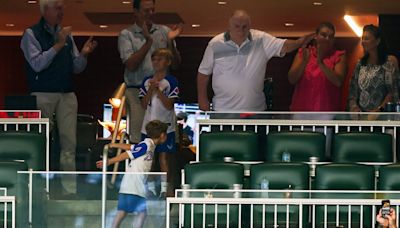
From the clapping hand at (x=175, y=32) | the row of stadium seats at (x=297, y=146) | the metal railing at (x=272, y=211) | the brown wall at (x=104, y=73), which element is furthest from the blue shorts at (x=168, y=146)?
the brown wall at (x=104, y=73)

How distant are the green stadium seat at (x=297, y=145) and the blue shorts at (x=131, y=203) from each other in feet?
5.09

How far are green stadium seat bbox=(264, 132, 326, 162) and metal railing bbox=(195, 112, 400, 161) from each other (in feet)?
2.04

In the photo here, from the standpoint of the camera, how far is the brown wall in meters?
21.6

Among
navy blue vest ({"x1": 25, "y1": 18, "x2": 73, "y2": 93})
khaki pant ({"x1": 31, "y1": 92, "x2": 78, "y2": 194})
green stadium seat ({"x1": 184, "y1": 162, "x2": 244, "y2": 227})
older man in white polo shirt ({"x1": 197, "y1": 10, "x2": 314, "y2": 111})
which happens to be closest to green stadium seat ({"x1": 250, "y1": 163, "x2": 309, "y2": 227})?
green stadium seat ({"x1": 184, "y1": 162, "x2": 244, "y2": 227})

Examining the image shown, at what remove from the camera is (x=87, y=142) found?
47.2 feet

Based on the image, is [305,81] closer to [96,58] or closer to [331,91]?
[331,91]

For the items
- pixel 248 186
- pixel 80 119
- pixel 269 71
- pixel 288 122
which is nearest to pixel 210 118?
pixel 288 122

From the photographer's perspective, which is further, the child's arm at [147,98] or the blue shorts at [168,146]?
the child's arm at [147,98]

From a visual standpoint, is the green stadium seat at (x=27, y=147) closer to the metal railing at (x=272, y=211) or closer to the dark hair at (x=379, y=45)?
the metal railing at (x=272, y=211)

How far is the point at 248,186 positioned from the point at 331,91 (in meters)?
2.33

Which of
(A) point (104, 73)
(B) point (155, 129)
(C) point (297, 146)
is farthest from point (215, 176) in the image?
(A) point (104, 73)

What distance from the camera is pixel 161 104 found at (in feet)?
44.2

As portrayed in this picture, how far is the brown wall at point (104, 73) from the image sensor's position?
21.6 metres

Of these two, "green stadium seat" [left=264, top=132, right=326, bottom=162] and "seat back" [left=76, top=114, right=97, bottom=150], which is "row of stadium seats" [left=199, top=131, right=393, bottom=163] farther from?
"seat back" [left=76, top=114, right=97, bottom=150]
